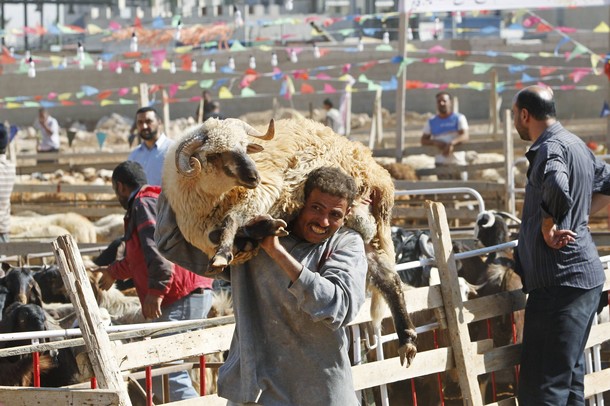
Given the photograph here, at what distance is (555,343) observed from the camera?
5582 millimetres

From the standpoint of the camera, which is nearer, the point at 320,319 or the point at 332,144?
the point at 320,319

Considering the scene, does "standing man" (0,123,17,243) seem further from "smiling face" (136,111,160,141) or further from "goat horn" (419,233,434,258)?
"goat horn" (419,233,434,258)

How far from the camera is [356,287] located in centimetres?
401

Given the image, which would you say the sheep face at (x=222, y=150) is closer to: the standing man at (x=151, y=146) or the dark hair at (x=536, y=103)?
the dark hair at (x=536, y=103)

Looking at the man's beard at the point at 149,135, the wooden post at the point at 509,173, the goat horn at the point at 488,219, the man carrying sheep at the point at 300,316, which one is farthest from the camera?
the wooden post at the point at 509,173

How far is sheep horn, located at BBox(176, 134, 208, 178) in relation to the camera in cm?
430

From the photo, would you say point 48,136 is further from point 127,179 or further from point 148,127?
point 127,179

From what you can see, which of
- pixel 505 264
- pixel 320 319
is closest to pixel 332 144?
pixel 320 319

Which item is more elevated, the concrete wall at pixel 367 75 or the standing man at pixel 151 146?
the standing man at pixel 151 146

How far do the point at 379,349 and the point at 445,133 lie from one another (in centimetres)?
976

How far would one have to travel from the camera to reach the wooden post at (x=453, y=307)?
587 cm

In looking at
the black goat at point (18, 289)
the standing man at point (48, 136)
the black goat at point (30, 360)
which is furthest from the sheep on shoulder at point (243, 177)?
the standing man at point (48, 136)

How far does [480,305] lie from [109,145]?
1058 inches

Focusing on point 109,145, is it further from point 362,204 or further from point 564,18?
point 362,204
